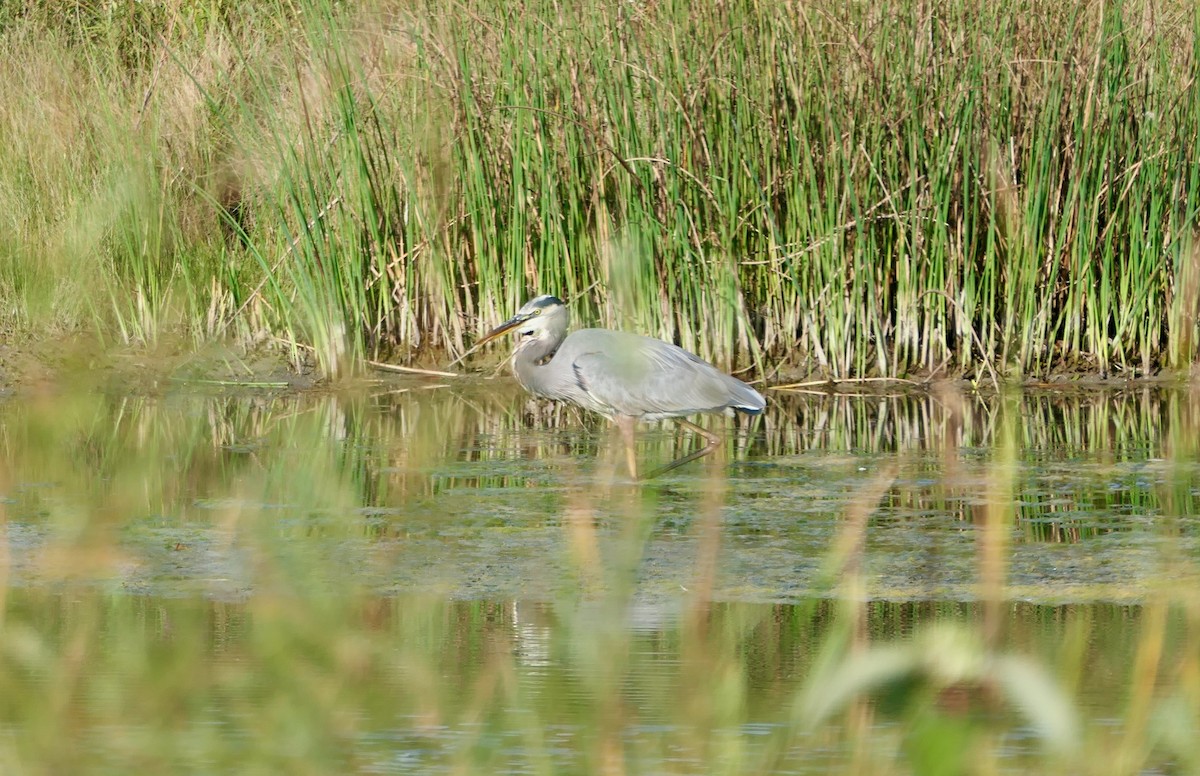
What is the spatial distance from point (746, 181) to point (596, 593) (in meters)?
3.89

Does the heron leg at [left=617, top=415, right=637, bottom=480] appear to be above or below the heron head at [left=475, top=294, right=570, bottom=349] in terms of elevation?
below

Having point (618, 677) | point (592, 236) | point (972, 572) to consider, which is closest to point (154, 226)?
point (592, 236)

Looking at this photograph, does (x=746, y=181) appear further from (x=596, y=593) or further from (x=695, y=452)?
(x=596, y=593)

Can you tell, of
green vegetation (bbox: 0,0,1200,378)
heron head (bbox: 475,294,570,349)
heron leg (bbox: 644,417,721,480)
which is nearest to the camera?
heron leg (bbox: 644,417,721,480)

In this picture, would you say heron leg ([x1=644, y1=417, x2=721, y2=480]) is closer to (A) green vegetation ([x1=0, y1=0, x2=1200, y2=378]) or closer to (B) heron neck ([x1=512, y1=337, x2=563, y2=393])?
(B) heron neck ([x1=512, y1=337, x2=563, y2=393])

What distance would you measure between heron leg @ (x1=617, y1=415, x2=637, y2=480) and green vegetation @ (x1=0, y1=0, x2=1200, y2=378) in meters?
1.28

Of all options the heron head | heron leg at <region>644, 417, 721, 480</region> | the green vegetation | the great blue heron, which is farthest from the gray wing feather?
the green vegetation

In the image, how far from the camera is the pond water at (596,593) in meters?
2.95

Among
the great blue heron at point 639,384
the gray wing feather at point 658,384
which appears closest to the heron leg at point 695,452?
the great blue heron at point 639,384

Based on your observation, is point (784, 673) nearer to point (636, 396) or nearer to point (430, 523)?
point (430, 523)

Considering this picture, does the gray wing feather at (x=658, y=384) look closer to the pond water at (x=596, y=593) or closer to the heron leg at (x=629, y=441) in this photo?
the heron leg at (x=629, y=441)

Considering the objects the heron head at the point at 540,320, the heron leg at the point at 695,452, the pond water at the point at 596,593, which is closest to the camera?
the pond water at the point at 596,593

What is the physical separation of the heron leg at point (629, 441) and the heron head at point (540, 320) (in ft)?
1.62

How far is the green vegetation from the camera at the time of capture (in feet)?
25.0
